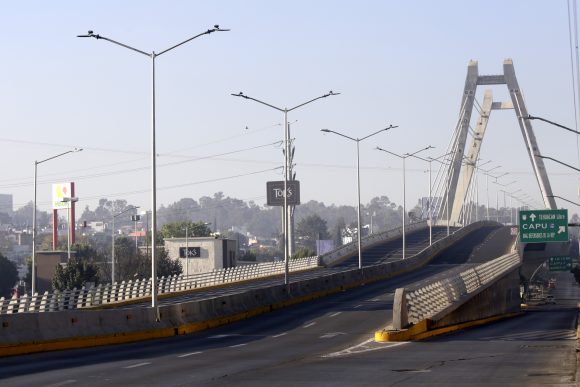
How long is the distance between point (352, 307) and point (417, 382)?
1294 inches

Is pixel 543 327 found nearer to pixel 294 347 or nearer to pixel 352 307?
pixel 352 307

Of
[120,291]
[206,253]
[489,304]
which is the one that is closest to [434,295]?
[489,304]

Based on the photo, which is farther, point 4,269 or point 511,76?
point 511,76

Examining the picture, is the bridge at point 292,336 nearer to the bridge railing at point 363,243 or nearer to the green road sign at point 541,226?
the green road sign at point 541,226

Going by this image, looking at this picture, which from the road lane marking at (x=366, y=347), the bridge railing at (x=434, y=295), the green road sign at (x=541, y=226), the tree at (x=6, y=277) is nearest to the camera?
the road lane marking at (x=366, y=347)

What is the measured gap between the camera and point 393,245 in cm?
12950

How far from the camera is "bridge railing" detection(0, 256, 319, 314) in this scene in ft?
154

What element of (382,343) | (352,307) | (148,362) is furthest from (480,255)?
(148,362)

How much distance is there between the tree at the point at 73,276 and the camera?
295 ft

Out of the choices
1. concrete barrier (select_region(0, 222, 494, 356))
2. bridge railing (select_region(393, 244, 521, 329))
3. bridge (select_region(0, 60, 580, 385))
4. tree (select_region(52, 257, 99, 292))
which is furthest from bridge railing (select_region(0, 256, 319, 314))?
bridge railing (select_region(393, 244, 521, 329))

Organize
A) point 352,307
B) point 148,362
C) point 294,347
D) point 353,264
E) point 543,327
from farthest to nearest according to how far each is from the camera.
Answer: point 353,264 < point 352,307 < point 543,327 < point 294,347 < point 148,362

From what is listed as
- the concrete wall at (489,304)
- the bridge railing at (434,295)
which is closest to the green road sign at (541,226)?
the concrete wall at (489,304)

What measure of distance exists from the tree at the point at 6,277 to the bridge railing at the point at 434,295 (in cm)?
8114

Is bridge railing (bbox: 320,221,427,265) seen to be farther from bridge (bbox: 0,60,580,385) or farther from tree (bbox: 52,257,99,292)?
bridge (bbox: 0,60,580,385)
